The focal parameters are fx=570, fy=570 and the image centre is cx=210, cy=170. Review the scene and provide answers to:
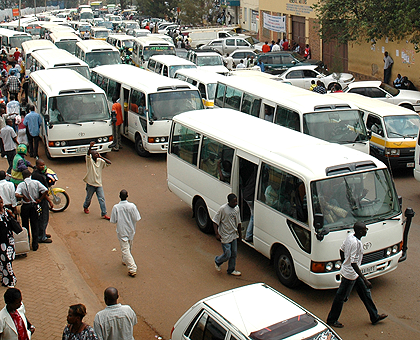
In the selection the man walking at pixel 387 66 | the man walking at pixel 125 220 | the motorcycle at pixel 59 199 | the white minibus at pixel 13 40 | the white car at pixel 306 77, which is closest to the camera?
the man walking at pixel 125 220

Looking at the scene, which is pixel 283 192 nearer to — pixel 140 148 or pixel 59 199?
pixel 59 199

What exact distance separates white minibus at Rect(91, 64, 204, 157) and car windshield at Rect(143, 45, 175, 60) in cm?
1202

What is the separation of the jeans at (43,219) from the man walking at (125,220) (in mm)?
1912

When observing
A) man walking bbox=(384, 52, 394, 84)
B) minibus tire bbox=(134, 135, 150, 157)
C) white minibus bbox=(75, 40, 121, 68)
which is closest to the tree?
man walking bbox=(384, 52, 394, 84)

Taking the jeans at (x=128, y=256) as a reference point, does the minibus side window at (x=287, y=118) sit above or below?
above

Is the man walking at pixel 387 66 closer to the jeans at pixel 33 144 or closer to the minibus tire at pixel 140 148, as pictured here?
the minibus tire at pixel 140 148

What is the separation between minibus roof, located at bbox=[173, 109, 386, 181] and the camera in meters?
8.56

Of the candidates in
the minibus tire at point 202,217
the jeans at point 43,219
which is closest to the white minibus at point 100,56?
the minibus tire at point 202,217

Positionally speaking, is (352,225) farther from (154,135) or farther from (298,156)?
(154,135)

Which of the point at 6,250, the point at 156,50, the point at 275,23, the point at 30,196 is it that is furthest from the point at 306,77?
the point at 6,250

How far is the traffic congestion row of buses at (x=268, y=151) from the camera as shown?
8359 mm

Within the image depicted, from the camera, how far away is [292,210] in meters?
8.65

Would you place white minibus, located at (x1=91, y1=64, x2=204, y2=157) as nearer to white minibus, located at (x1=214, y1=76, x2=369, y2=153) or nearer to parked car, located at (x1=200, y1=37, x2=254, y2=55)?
white minibus, located at (x1=214, y1=76, x2=369, y2=153)

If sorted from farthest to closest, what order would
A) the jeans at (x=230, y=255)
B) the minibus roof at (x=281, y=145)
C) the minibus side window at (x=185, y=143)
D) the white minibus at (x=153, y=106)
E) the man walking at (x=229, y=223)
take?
the white minibus at (x=153, y=106), the minibus side window at (x=185, y=143), the jeans at (x=230, y=255), the man walking at (x=229, y=223), the minibus roof at (x=281, y=145)
